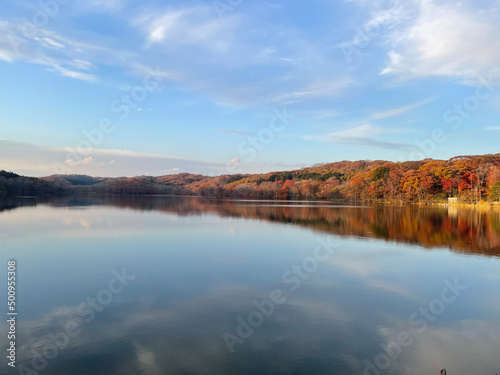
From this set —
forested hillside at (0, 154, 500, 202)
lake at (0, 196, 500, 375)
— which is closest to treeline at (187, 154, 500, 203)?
forested hillside at (0, 154, 500, 202)

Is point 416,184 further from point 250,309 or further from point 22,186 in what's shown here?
point 22,186

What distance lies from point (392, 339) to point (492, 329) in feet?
6.12

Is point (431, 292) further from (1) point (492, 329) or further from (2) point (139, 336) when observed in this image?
(2) point (139, 336)

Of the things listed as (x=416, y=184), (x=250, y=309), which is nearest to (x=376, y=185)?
(x=416, y=184)

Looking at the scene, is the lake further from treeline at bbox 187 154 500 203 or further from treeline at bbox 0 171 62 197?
treeline at bbox 0 171 62 197

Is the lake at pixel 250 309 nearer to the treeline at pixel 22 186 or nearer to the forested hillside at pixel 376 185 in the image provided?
the forested hillside at pixel 376 185

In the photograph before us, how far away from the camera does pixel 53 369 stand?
389 centimetres

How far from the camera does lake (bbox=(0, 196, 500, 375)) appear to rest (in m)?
4.21

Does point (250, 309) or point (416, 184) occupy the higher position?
point (416, 184)

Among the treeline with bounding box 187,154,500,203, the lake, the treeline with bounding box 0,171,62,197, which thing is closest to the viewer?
the lake

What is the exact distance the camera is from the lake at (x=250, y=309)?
13.8ft

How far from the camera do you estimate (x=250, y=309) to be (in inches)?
235

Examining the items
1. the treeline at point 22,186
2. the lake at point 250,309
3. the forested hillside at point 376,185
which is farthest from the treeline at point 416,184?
the treeline at point 22,186

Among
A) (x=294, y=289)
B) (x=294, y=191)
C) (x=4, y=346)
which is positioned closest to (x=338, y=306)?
(x=294, y=289)
